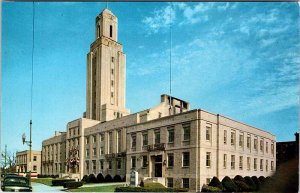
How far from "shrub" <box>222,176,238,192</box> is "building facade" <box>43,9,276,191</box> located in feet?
3.62

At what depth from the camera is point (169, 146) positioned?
2827 cm

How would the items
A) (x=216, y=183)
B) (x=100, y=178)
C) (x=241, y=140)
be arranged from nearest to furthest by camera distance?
(x=216, y=183), (x=241, y=140), (x=100, y=178)

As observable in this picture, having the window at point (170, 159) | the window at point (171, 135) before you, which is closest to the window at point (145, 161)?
the window at point (170, 159)

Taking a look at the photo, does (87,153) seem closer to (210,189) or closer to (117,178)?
(117,178)

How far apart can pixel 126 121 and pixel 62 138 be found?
16561mm

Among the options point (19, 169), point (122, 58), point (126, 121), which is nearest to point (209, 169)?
point (126, 121)

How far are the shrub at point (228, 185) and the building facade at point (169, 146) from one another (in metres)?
1.10

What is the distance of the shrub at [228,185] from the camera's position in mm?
25188

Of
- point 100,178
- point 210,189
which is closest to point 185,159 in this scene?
point 210,189

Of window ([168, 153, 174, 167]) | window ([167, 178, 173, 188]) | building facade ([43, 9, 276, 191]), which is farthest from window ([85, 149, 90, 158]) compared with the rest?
window ([167, 178, 173, 188])

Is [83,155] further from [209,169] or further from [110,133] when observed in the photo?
[209,169]

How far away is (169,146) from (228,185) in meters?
5.66

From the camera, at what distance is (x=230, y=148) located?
94.4 feet

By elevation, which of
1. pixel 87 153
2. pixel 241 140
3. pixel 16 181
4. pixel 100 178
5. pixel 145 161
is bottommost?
pixel 100 178
